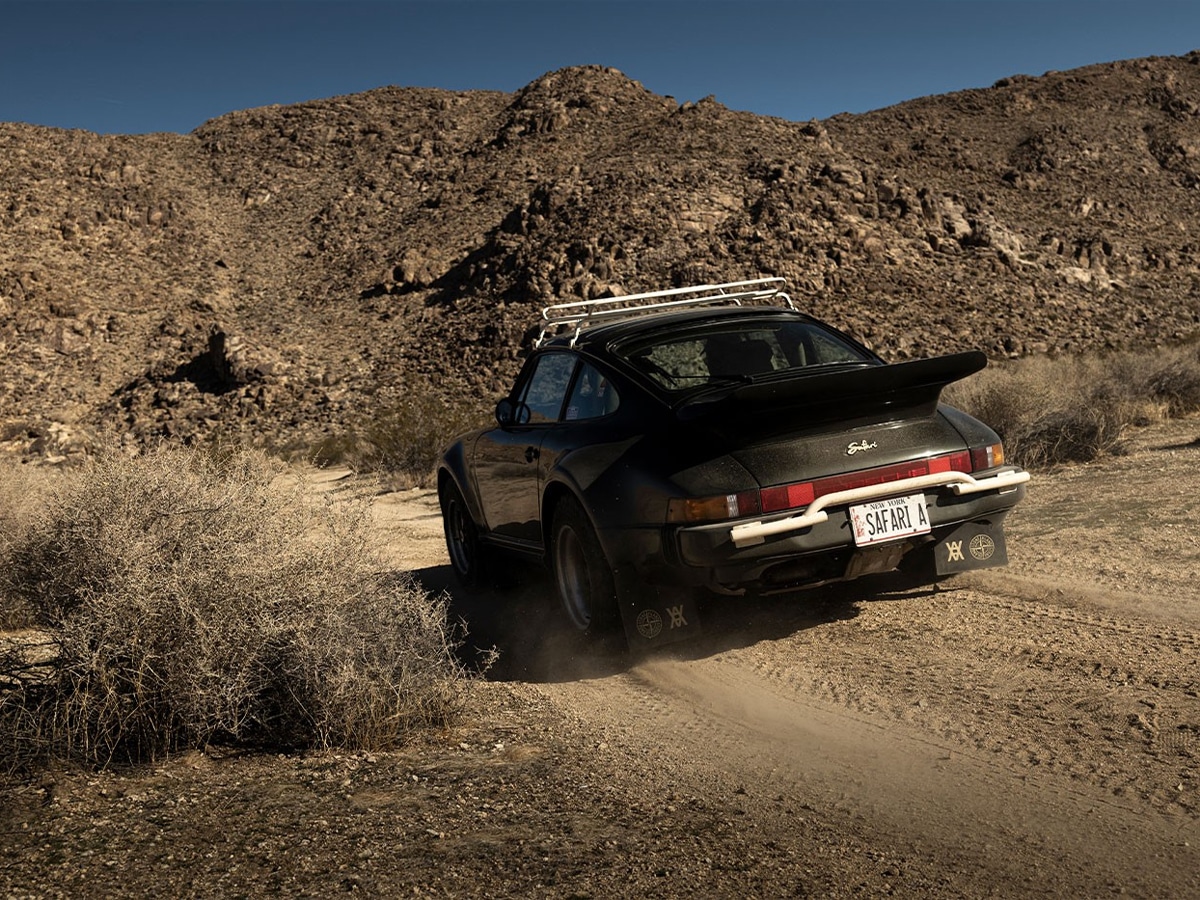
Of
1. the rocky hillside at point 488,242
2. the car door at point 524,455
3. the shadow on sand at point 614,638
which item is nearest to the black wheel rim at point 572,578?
the shadow on sand at point 614,638

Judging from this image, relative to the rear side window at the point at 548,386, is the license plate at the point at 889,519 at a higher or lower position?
lower

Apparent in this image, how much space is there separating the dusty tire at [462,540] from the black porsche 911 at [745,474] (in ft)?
5.01

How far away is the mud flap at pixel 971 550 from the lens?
234 inches

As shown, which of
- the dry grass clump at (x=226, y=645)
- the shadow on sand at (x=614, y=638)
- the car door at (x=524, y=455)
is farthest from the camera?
the car door at (x=524, y=455)

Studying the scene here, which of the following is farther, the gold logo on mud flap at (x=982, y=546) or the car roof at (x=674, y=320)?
the car roof at (x=674, y=320)

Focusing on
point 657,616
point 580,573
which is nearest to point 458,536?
point 580,573

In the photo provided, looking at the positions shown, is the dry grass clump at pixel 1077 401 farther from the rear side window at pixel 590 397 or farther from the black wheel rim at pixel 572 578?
the black wheel rim at pixel 572 578

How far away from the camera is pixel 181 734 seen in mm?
4332

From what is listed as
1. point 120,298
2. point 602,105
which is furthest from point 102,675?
point 602,105

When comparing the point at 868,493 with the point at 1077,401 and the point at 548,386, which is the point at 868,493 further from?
the point at 1077,401

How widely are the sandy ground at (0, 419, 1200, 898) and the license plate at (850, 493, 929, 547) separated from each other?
0.58 meters

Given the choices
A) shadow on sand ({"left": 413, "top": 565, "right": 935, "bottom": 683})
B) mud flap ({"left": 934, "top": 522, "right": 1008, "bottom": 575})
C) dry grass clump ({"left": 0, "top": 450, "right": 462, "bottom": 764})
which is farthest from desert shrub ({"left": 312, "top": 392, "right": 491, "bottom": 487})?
dry grass clump ({"left": 0, "top": 450, "right": 462, "bottom": 764})

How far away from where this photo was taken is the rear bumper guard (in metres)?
4.96

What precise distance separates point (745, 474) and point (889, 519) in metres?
0.75
